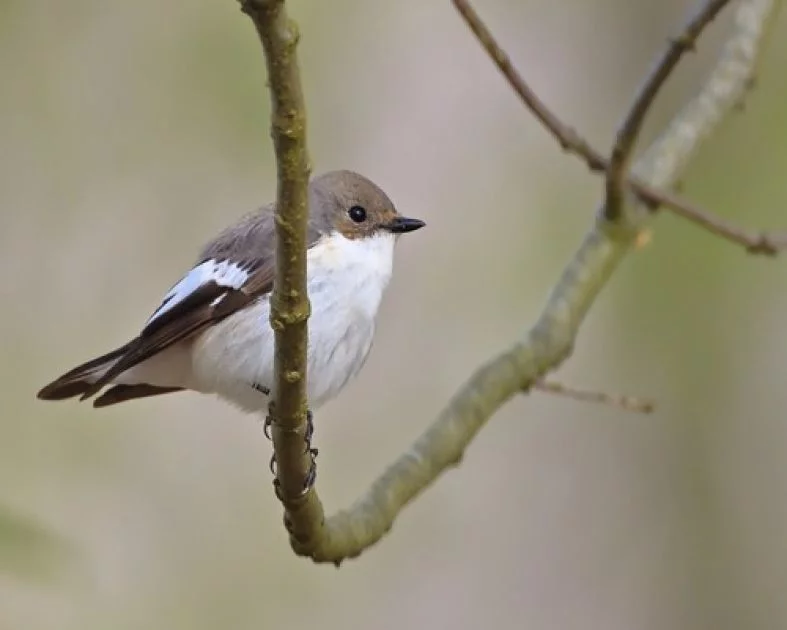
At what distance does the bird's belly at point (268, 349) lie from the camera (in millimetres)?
2279

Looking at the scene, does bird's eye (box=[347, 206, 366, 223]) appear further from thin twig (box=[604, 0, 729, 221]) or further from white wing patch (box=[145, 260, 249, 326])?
thin twig (box=[604, 0, 729, 221])

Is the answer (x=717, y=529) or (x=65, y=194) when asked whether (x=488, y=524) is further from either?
(x=65, y=194)

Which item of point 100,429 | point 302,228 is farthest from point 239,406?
point 100,429

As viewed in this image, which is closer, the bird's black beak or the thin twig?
the thin twig

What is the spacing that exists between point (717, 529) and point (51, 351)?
96.8 inches

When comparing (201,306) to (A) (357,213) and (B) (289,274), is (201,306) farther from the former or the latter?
(B) (289,274)

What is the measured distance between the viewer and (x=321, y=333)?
2273mm

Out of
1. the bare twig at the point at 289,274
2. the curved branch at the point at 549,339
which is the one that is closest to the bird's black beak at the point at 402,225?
the curved branch at the point at 549,339

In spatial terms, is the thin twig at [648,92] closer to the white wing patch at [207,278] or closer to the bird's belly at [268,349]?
the bird's belly at [268,349]

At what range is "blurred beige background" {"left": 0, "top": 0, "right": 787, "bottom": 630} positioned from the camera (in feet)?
13.1

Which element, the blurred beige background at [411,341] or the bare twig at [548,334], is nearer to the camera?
the bare twig at [548,334]

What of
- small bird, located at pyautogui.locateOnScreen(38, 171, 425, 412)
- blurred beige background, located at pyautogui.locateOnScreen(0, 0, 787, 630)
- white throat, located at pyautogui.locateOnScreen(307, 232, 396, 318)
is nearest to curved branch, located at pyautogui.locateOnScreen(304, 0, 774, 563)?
small bird, located at pyautogui.locateOnScreen(38, 171, 425, 412)

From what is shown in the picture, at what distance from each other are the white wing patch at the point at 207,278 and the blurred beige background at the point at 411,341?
4.48 feet

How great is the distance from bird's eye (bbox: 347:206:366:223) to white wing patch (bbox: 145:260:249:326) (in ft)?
0.89
